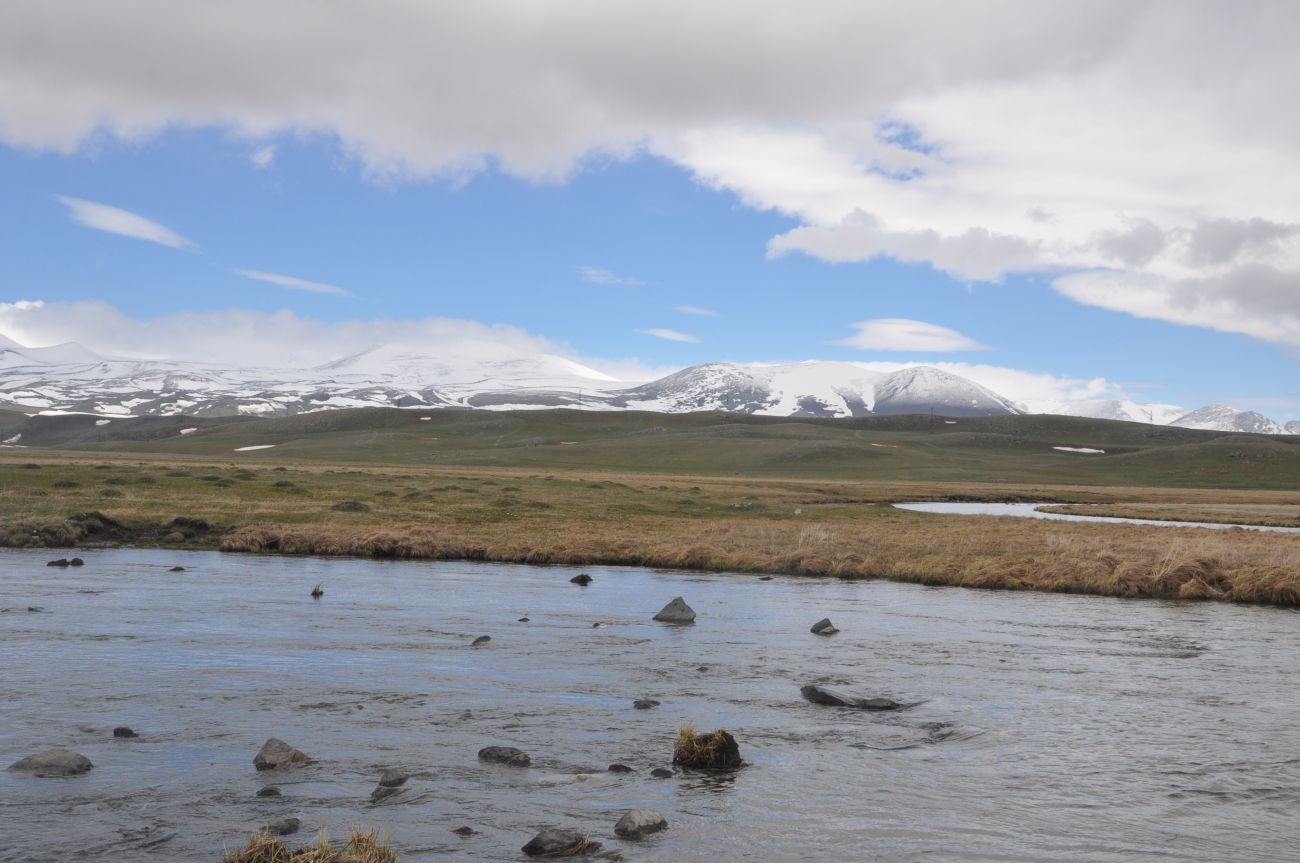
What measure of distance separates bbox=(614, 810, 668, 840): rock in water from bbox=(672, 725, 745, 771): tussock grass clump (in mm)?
2784

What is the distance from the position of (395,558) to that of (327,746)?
105 ft

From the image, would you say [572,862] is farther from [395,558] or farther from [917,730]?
[395,558]

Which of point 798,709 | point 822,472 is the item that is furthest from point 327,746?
point 822,472

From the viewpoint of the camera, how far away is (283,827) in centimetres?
1353

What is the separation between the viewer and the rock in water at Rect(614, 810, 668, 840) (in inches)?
547

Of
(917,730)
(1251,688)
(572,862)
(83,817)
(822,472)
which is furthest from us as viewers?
(822,472)

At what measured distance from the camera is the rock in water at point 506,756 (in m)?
17.1

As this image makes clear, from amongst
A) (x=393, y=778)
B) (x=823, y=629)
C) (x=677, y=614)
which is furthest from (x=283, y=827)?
(x=677, y=614)

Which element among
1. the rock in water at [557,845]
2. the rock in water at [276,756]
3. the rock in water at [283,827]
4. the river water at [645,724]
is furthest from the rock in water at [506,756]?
the rock in water at [283,827]

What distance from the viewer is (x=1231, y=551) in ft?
152

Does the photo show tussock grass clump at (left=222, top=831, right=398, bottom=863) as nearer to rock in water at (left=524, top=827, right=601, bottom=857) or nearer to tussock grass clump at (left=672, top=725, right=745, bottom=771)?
rock in water at (left=524, top=827, right=601, bottom=857)

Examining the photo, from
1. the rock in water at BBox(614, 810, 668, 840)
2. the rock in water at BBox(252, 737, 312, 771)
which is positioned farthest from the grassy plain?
the rock in water at BBox(252, 737, 312, 771)

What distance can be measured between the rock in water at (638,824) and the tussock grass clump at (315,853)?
3151 mm

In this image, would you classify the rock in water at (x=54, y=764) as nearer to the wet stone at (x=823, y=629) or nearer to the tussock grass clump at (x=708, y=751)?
the tussock grass clump at (x=708, y=751)
